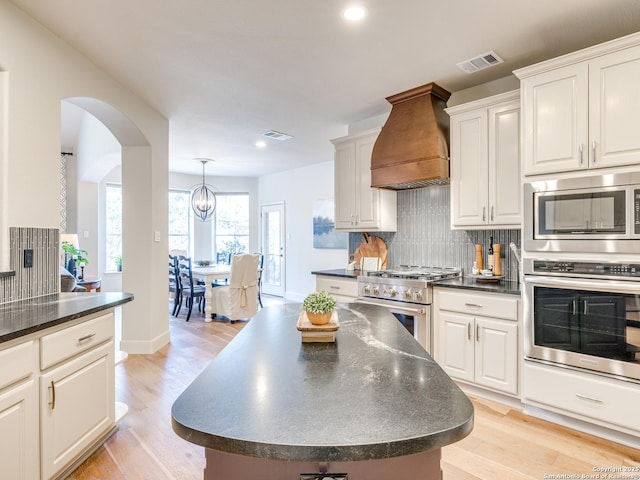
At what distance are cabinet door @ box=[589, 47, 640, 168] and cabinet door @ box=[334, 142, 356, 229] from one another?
223 cm

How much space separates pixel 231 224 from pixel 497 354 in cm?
670

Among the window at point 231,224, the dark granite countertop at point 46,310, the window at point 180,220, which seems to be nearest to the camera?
the dark granite countertop at point 46,310

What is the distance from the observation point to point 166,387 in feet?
10.2

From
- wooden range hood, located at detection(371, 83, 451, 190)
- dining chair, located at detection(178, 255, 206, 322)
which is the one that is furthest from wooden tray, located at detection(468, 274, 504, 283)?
dining chair, located at detection(178, 255, 206, 322)

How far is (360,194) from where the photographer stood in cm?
400

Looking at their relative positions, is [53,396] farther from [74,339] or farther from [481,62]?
[481,62]

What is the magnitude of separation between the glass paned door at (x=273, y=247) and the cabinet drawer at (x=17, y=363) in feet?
19.8

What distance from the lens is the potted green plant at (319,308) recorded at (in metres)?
1.38

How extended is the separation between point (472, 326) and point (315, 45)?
7.85 feet

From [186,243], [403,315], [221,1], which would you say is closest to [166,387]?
[403,315]

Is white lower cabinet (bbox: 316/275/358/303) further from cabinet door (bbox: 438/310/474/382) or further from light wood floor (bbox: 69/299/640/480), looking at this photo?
light wood floor (bbox: 69/299/640/480)

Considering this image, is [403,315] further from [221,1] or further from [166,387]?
[221,1]

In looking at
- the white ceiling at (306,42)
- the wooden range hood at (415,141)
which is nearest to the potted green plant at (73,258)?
the white ceiling at (306,42)

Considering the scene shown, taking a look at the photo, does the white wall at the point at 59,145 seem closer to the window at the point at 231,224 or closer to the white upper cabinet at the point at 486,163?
the white upper cabinet at the point at 486,163
